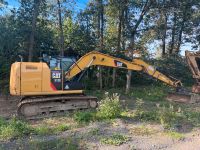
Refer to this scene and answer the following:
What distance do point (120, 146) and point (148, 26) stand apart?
14.6 meters

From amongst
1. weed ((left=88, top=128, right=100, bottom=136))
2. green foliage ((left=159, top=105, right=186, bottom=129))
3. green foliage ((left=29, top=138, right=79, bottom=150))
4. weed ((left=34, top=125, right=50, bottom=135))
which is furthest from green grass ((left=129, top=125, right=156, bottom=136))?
weed ((left=34, top=125, right=50, bottom=135))

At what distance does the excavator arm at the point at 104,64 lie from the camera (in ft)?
39.6

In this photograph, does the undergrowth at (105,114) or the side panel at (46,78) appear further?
the side panel at (46,78)

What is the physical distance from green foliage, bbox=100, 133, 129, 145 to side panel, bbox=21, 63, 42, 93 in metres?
4.08

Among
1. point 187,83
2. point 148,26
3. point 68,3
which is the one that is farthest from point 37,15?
point 187,83

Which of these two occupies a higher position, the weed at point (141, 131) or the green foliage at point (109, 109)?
the green foliage at point (109, 109)

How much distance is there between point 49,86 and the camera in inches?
452

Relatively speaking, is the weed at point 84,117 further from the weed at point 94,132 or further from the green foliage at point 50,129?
the weed at point 94,132

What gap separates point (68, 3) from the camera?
1916cm

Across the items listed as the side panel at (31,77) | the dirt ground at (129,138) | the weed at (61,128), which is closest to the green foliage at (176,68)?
the side panel at (31,77)

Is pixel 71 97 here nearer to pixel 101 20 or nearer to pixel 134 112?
pixel 134 112

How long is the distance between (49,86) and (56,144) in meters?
4.19

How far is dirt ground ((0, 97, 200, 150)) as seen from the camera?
750cm

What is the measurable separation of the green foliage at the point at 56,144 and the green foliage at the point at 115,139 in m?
0.69
